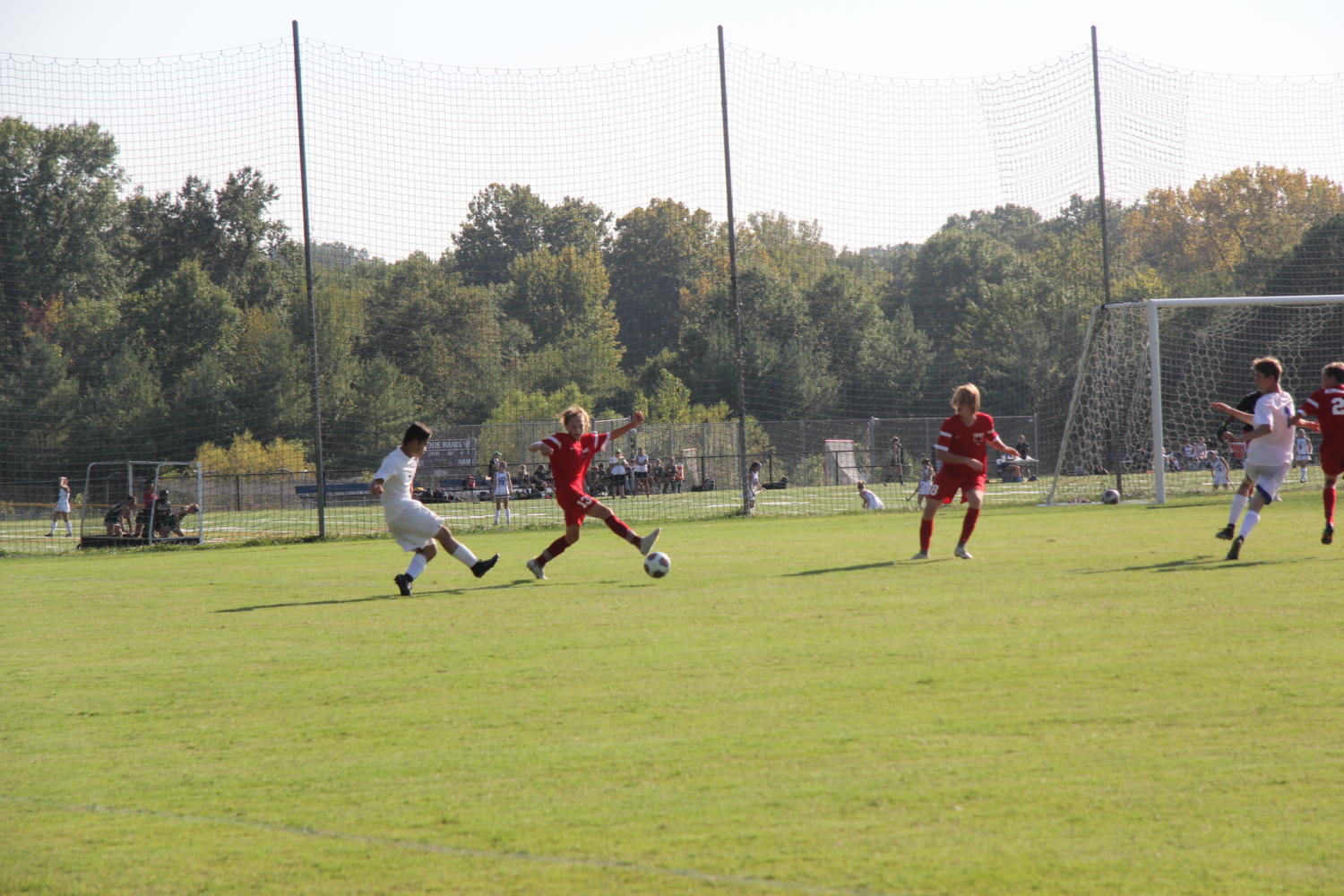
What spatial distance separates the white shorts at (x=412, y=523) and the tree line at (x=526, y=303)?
467 inches

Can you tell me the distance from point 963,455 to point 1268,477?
309cm

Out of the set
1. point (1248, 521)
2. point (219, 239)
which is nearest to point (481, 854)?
point (1248, 521)

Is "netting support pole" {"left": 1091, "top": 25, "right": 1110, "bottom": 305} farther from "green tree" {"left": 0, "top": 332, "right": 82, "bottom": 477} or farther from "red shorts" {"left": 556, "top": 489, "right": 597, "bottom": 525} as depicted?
"green tree" {"left": 0, "top": 332, "right": 82, "bottom": 477}

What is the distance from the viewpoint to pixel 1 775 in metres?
5.42

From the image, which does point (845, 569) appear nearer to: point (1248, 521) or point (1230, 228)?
point (1248, 521)

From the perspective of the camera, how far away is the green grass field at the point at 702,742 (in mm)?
3988

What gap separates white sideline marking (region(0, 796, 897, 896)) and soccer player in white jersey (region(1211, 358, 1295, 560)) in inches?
396

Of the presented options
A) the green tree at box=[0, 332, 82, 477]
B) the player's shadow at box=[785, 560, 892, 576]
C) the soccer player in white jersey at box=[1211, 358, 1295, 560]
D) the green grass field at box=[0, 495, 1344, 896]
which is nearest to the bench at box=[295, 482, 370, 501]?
the green tree at box=[0, 332, 82, 477]

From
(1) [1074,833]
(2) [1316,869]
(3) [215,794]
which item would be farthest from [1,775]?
(2) [1316,869]

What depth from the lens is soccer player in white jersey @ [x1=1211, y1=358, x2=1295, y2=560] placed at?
12398 mm

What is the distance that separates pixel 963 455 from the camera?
1366 centimetres

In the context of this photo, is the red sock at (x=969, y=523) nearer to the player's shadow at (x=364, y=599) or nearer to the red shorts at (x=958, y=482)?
the red shorts at (x=958, y=482)

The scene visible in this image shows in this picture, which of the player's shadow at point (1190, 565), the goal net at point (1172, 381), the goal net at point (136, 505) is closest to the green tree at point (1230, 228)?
the goal net at point (1172, 381)

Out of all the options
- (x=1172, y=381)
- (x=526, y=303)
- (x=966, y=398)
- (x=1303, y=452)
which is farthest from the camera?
(x=526, y=303)
